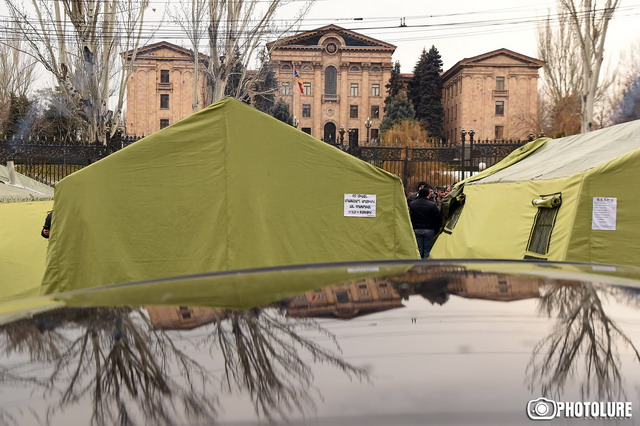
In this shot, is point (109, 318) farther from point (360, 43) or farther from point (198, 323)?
point (360, 43)

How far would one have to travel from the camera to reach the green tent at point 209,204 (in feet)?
→ 18.7

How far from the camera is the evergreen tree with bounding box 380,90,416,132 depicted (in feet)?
183

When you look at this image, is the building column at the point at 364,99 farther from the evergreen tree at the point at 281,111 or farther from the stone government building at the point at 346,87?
the evergreen tree at the point at 281,111

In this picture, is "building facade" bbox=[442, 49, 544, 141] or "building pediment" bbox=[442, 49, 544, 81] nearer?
"building facade" bbox=[442, 49, 544, 141]

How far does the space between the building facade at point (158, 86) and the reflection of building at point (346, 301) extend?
58558mm

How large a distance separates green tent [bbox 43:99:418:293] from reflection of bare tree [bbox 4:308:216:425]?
4364mm

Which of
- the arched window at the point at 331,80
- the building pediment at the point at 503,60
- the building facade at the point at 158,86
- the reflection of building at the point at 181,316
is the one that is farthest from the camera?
the arched window at the point at 331,80

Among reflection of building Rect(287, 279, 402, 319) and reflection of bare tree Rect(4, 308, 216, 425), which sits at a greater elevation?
reflection of building Rect(287, 279, 402, 319)

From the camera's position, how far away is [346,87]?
66.3 m

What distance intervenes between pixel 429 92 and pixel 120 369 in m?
62.4

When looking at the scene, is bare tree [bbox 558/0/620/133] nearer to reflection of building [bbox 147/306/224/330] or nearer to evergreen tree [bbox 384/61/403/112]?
reflection of building [bbox 147/306/224/330]

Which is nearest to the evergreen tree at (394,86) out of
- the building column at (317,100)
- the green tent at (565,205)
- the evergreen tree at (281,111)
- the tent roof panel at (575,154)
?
the building column at (317,100)

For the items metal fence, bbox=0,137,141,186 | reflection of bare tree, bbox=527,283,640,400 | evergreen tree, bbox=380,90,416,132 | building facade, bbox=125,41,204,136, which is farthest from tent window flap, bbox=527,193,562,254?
building facade, bbox=125,41,204,136

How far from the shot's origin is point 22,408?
3.42 feet
